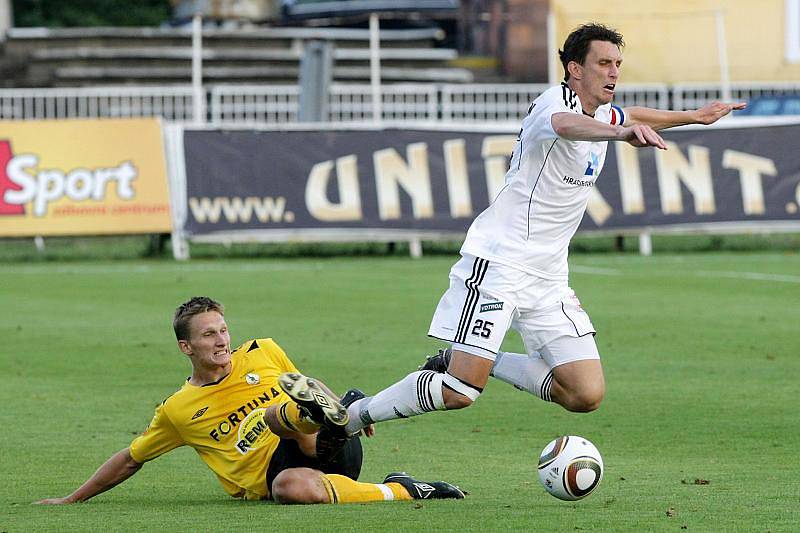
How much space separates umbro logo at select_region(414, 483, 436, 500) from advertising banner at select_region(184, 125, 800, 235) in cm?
1483

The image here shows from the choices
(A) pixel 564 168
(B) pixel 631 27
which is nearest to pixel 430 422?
(A) pixel 564 168

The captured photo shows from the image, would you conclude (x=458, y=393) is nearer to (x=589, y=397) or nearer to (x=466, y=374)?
(x=466, y=374)

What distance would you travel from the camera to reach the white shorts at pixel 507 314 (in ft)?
24.6

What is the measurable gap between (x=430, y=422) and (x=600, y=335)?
4200 millimetres

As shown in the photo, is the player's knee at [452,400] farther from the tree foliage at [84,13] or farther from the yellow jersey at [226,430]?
the tree foliage at [84,13]

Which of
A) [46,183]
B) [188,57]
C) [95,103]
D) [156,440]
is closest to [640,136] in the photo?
[156,440]

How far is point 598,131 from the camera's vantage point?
6879mm

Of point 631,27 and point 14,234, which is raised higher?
point 631,27

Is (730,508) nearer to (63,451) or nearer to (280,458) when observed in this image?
(280,458)

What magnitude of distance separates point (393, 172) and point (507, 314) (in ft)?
48.2

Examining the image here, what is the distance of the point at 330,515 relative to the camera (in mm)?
6750

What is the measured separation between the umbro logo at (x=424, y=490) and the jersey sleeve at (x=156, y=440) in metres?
1.21

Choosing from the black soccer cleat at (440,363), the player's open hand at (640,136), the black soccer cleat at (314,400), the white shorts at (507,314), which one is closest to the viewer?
the player's open hand at (640,136)

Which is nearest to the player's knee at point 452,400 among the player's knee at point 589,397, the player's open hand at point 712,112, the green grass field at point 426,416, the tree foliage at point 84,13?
the green grass field at point 426,416
